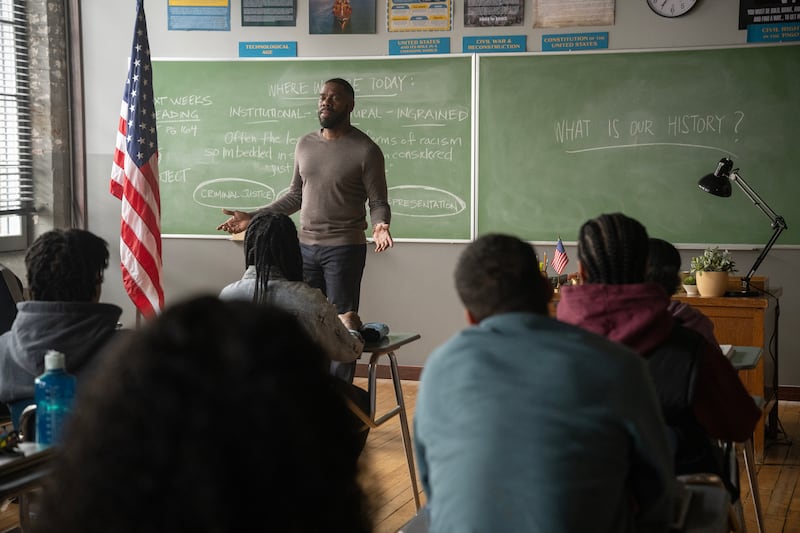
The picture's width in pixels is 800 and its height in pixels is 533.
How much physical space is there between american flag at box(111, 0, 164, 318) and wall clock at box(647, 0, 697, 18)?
9.82 feet

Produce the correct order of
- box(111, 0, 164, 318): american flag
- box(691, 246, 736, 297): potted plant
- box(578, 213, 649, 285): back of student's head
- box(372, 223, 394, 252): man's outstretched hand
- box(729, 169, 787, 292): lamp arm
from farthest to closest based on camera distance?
box(111, 0, 164, 318): american flag < box(729, 169, 787, 292): lamp arm < box(691, 246, 736, 297): potted plant < box(372, 223, 394, 252): man's outstretched hand < box(578, 213, 649, 285): back of student's head

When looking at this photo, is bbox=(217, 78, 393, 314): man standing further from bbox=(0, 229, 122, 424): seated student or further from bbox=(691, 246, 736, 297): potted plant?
bbox=(0, 229, 122, 424): seated student

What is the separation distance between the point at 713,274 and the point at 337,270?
71.4 inches

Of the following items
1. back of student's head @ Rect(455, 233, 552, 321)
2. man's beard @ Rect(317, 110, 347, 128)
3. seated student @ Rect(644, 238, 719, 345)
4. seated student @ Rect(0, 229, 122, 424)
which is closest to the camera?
back of student's head @ Rect(455, 233, 552, 321)

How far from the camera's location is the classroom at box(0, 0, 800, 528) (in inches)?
207

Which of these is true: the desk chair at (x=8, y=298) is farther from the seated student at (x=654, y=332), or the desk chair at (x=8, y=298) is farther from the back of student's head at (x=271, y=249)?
the seated student at (x=654, y=332)

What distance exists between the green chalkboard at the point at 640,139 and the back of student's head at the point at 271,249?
2885mm

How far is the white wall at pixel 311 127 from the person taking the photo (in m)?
5.27

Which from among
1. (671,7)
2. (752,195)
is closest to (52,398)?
(752,195)

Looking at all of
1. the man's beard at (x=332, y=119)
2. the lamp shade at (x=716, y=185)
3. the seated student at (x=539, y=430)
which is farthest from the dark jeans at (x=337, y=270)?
the seated student at (x=539, y=430)

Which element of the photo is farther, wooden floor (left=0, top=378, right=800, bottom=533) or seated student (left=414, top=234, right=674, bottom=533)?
wooden floor (left=0, top=378, right=800, bottom=533)

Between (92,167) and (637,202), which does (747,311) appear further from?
(92,167)

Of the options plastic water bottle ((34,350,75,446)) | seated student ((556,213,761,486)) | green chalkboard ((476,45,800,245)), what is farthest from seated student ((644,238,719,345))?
→ green chalkboard ((476,45,800,245))

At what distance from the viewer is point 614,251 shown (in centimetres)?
209
